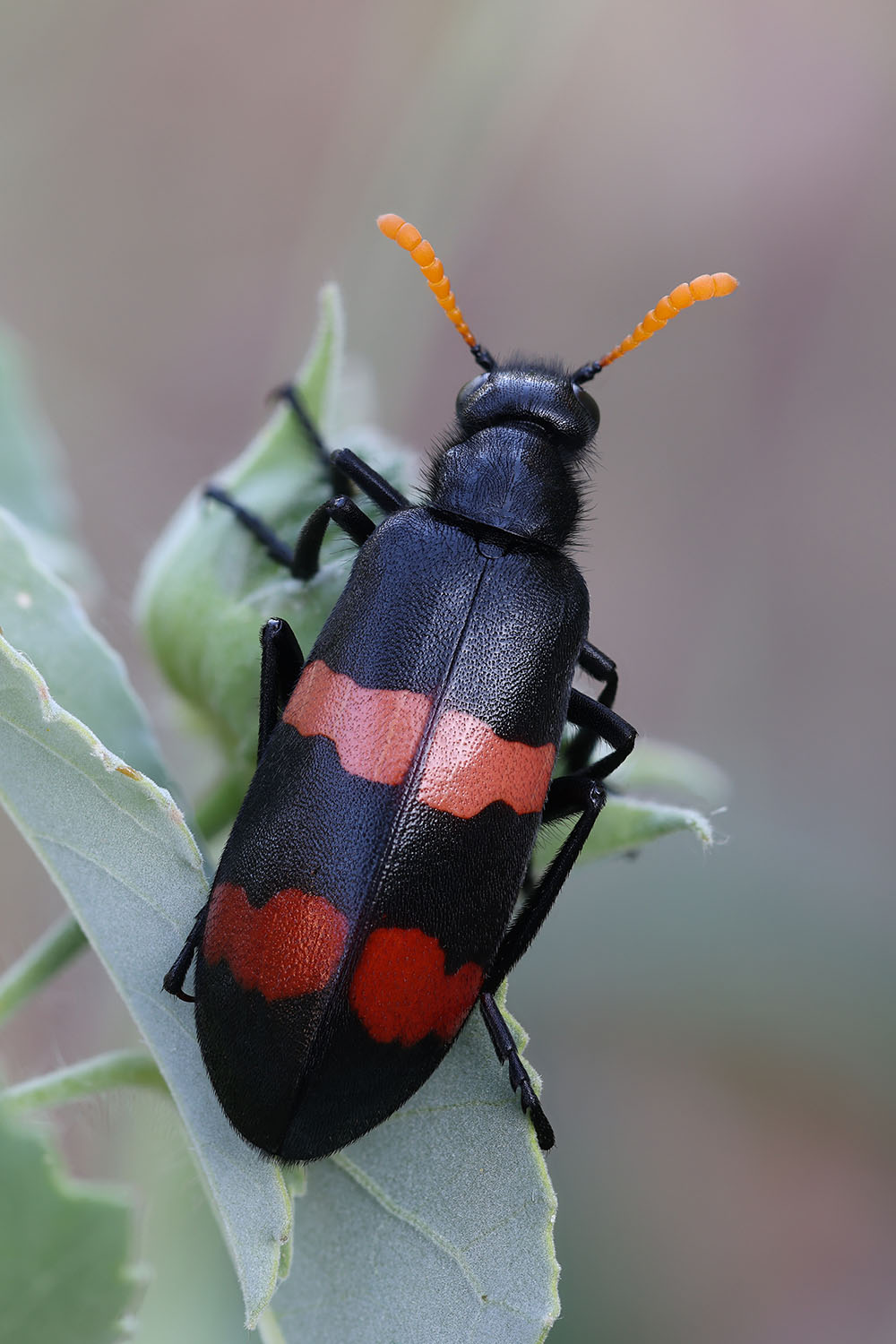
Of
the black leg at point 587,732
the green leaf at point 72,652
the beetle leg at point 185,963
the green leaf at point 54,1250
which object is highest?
the black leg at point 587,732

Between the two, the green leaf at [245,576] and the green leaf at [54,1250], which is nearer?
the green leaf at [54,1250]

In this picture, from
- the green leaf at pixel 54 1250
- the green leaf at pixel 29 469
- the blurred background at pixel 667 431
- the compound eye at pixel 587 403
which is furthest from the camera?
the blurred background at pixel 667 431

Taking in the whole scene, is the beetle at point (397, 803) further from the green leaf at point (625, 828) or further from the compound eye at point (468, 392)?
the compound eye at point (468, 392)

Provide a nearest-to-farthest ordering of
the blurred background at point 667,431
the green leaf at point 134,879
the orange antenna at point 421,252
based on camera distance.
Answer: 1. the green leaf at point 134,879
2. the orange antenna at point 421,252
3. the blurred background at point 667,431

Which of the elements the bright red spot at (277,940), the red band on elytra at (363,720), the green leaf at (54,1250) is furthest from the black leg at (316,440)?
the green leaf at (54,1250)

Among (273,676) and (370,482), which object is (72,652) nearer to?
(273,676)

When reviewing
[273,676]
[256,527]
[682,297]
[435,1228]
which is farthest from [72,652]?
[682,297]

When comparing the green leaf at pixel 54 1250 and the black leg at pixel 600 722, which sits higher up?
the black leg at pixel 600 722

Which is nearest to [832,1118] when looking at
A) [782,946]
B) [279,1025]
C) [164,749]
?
[782,946]
